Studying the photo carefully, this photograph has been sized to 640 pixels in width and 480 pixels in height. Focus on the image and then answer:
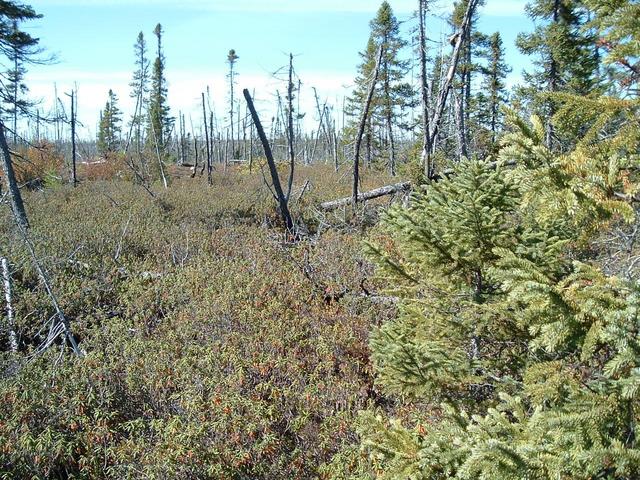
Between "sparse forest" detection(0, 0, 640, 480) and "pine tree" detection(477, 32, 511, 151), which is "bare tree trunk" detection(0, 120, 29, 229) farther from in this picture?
"pine tree" detection(477, 32, 511, 151)

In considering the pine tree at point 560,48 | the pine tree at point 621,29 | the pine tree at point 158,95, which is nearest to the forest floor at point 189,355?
the pine tree at point 621,29

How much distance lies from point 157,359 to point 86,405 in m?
1.02

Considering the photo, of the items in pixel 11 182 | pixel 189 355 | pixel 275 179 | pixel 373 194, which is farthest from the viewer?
pixel 373 194

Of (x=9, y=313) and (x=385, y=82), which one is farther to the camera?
(x=385, y=82)

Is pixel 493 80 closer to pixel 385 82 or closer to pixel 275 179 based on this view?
pixel 385 82

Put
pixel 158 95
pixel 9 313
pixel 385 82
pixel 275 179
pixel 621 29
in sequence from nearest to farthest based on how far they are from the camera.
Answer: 1. pixel 621 29
2. pixel 9 313
3. pixel 275 179
4. pixel 385 82
5. pixel 158 95

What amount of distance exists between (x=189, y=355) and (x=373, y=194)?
9.49 meters

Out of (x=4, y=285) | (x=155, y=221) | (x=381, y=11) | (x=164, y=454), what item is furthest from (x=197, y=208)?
(x=381, y=11)

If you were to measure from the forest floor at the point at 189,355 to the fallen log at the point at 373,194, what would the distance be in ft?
6.36

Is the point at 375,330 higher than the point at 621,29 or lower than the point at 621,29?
lower

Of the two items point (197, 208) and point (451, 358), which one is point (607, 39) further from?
point (197, 208)

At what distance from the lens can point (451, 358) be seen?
329cm

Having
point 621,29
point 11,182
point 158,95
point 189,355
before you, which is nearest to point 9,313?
point 189,355

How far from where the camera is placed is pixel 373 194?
1477 cm
